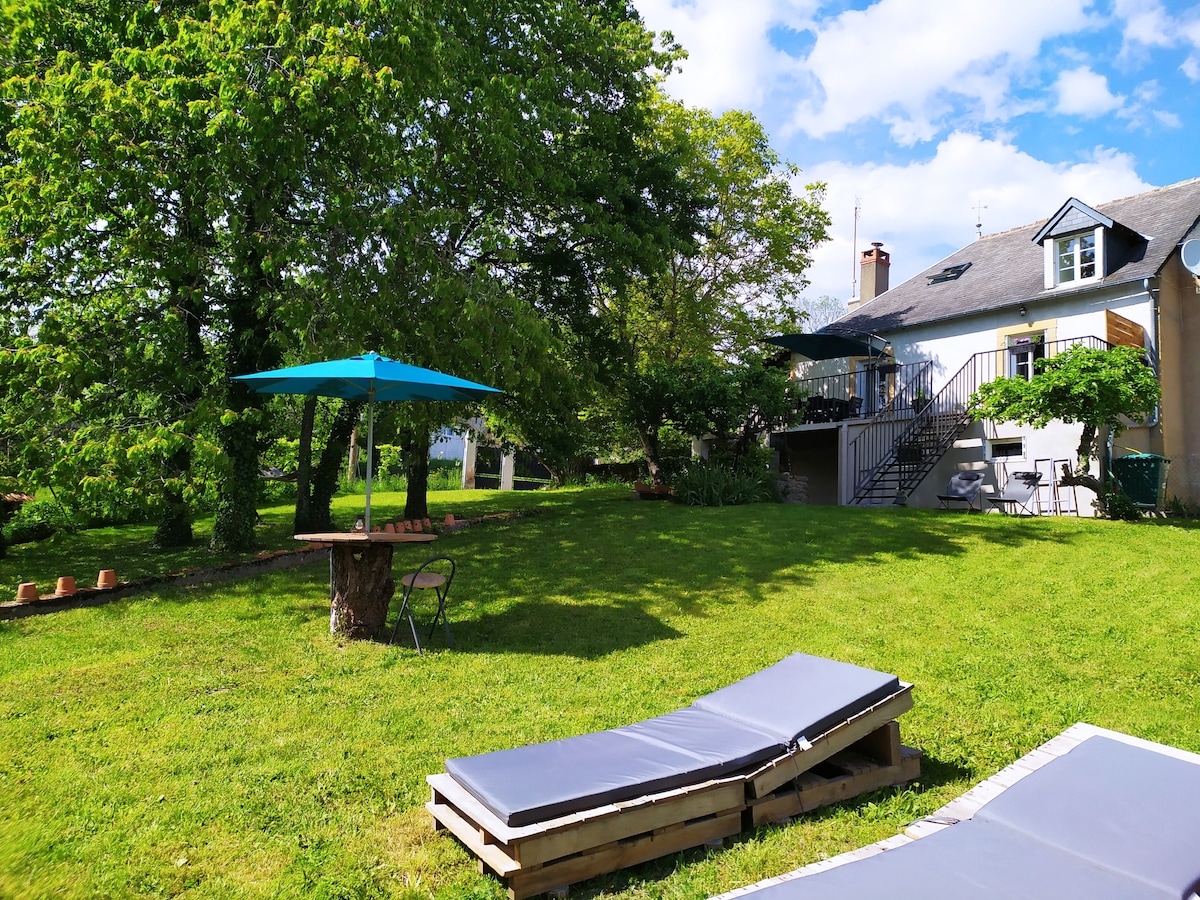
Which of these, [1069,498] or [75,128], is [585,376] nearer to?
[75,128]

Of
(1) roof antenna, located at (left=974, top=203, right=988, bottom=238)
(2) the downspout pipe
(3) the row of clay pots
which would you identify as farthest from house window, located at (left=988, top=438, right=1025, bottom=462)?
(3) the row of clay pots

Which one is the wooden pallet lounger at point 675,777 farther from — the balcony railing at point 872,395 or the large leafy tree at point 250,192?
the balcony railing at point 872,395

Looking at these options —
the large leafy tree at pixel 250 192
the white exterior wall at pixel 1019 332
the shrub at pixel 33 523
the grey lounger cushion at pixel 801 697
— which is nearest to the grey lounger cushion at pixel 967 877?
the grey lounger cushion at pixel 801 697

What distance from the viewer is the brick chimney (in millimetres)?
25312

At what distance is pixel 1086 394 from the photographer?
11.9 meters

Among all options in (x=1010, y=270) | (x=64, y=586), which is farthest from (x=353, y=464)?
(x=1010, y=270)

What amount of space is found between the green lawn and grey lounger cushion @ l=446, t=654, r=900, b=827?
38cm

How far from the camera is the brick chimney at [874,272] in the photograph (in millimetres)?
25312

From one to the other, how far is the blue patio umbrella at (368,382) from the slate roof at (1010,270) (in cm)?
1422

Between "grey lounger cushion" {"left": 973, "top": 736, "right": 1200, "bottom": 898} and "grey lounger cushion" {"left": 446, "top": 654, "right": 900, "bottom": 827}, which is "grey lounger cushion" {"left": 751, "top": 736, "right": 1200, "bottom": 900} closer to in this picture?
"grey lounger cushion" {"left": 973, "top": 736, "right": 1200, "bottom": 898}

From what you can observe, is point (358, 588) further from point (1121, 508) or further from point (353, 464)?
point (353, 464)

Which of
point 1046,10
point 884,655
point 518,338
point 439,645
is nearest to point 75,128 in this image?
point 518,338

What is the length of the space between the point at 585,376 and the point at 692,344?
9944 millimetres

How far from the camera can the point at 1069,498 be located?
A: 14.1 meters
